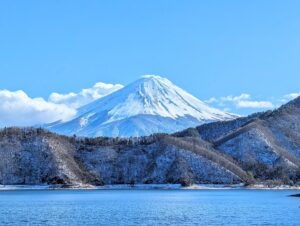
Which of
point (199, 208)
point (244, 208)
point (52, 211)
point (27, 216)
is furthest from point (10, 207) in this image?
point (244, 208)

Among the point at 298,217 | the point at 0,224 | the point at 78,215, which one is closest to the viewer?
the point at 0,224

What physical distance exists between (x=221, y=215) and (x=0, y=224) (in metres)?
30.9

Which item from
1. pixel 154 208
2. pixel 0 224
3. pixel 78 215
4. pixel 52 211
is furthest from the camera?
pixel 154 208

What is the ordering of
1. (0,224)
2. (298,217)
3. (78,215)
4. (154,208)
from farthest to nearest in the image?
(154,208)
(78,215)
(298,217)
(0,224)

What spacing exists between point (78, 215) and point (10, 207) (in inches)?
850

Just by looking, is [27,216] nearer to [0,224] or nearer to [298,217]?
[0,224]

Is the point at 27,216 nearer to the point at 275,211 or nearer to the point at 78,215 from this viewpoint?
the point at 78,215

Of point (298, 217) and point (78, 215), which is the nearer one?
point (298, 217)

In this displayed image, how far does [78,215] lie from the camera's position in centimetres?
9912

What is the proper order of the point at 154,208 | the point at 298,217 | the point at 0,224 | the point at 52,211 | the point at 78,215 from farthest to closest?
the point at 154,208
the point at 52,211
the point at 78,215
the point at 298,217
the point at 0,224

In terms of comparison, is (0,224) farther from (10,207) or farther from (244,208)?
(244,208)

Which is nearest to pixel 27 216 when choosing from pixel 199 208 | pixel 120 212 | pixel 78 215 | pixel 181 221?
pixel 78 215

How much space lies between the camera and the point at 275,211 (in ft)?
343

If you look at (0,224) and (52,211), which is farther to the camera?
(52,211)
